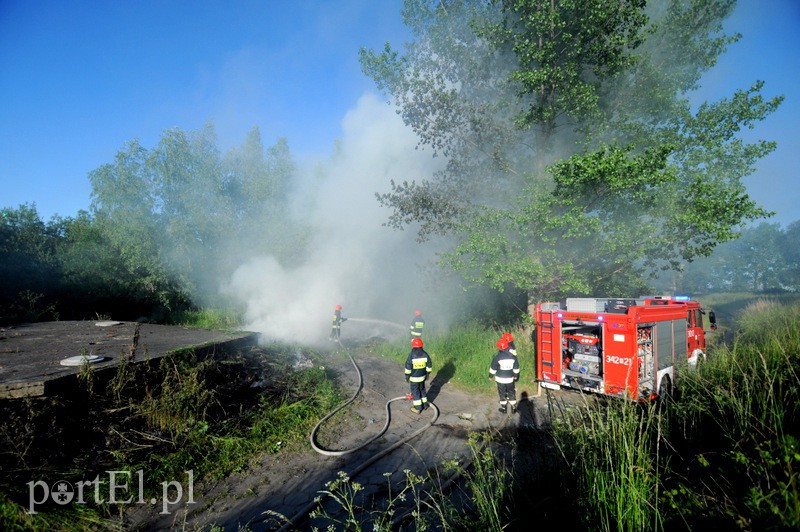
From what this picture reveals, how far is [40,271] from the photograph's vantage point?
16.7 m

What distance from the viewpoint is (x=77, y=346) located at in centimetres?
716

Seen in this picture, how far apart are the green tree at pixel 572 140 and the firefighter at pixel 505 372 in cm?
232

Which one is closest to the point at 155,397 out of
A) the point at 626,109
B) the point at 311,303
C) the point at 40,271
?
the point at 311,303

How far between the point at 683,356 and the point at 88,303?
80.9 feet

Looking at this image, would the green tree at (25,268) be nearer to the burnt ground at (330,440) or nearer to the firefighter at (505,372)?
the burnt ground at (330,440)

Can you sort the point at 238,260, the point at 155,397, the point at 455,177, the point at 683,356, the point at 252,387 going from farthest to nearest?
the point at 238,260 → the point at 455,177 → the point at 683,356 → the point at 252,387 → the point at 155,397

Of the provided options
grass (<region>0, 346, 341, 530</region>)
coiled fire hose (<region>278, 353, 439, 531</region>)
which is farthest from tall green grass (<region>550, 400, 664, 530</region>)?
grass (<region>0, 346, 341, 530</region>)

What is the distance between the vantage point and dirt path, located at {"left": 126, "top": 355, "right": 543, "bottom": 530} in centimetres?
371

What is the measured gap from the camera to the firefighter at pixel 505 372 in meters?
6.67

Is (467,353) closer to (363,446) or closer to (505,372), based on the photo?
(505,372)

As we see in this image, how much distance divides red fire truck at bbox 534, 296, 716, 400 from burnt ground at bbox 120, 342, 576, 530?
3.58 feet

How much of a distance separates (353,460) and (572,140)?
464 inches

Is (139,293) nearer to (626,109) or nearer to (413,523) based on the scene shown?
(413,523)

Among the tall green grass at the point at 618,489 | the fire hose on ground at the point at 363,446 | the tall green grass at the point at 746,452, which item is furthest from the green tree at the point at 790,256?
the tall green grass at the point at 618,489
